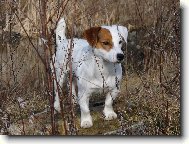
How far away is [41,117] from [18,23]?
1.29 feet

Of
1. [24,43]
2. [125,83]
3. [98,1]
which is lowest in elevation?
[125,83]

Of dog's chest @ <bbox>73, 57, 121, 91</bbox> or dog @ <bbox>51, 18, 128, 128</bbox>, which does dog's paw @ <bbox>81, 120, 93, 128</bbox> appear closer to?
dog @ <bbox>51, 18, 128, 128</bbox>

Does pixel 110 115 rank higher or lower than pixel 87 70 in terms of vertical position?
lower

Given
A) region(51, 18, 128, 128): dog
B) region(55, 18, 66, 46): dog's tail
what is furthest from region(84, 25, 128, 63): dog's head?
region(55, 18, 66, 46): dog's tail

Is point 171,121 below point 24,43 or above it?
below

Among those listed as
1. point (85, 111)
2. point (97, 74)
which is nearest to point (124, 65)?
point (97, 74)

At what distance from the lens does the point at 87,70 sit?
2.42 metres

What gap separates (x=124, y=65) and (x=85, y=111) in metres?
0.24

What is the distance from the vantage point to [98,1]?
2.40m

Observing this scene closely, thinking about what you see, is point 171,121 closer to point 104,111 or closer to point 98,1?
point 104,111

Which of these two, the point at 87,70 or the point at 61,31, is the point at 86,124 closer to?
the point at 87,70

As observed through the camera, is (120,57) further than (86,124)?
No

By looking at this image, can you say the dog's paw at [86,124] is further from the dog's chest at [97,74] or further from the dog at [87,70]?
the dog's chest at [97,74]

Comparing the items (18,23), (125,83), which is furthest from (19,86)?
(125,83)
